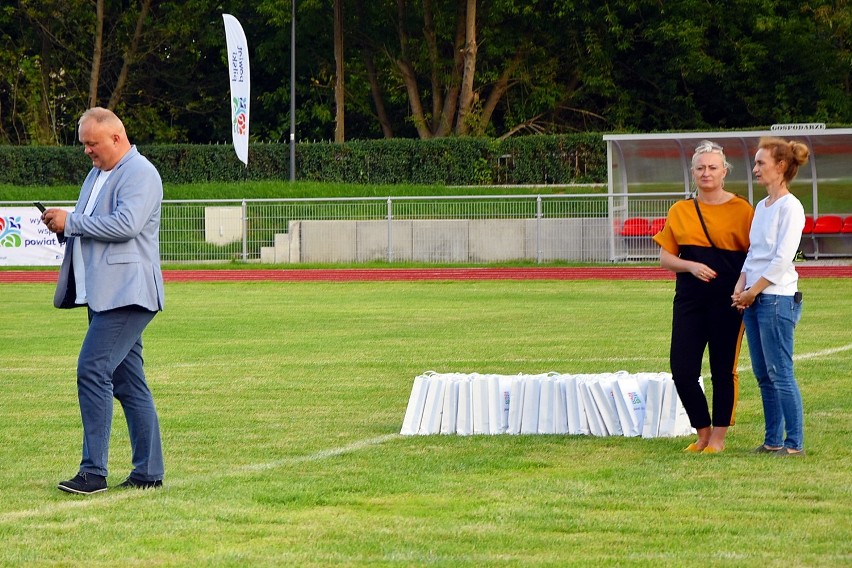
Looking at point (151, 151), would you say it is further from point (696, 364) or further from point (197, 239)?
point (696, 364)

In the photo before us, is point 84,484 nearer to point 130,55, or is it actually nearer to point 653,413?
point 653,413

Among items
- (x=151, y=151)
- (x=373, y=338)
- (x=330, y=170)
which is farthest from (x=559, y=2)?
(x=373, y=338)

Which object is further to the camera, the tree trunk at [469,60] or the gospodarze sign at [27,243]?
the tree trunk at [469,60]

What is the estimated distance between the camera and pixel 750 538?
6031 mm

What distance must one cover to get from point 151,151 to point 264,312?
1080 inches

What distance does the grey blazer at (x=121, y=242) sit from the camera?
7.07 meters

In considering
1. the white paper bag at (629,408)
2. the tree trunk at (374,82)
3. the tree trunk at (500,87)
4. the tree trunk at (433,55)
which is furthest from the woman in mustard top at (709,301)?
the tree trunk at (374,82)

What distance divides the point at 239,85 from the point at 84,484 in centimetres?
3211

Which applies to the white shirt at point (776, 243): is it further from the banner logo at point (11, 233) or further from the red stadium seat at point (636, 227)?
the banner logo at point (11, 233)

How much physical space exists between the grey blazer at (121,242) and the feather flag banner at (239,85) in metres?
31.0

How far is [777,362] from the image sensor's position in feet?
26.8

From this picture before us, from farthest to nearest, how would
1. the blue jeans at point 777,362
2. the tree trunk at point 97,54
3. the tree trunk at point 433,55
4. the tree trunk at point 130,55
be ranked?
the tree trunk at point 130,55, the tree trunk at point 97,54, the tree trunk at point 433,55, the blue jeans at point 777,362

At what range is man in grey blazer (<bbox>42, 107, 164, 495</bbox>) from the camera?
714cm

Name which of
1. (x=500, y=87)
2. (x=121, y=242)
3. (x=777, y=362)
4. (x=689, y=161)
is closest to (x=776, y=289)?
(x=777, y=362)
